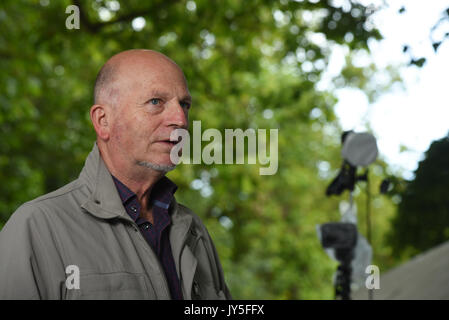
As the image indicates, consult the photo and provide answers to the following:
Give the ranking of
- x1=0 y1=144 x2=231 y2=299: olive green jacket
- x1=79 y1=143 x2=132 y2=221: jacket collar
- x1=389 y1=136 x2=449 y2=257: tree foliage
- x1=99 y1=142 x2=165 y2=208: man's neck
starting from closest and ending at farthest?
x1=0 y1=144 x2=231 y2=299: olive green jacket → x1=79 y1=143 x2=132 y2=221: jacket collar → x1=99 y1=142 x2=165 y2=208: man's neck → x1=389 y1=136 x2=449 y2=257: tree foliage

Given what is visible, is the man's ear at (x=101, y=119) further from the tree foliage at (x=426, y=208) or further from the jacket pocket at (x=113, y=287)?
the tree foliage at (x=426, y=208)

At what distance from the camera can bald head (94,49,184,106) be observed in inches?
58.2

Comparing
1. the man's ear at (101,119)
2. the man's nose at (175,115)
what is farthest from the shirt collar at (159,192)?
the man's nose at (175,115)

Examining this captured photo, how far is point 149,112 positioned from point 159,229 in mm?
328

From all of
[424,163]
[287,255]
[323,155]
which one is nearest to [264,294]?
[287,255]

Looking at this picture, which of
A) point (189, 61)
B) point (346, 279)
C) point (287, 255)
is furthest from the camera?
point (287, 255)

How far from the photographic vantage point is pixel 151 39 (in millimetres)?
6551

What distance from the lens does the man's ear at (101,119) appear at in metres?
1.53

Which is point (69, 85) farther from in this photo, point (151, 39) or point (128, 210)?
point (128, 210)

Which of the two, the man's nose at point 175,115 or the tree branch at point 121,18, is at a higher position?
the tree branch at point 121,18

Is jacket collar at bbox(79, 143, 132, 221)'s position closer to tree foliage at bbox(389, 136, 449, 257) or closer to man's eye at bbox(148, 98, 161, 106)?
man's eye at bbox(148, 98, 161, 106)

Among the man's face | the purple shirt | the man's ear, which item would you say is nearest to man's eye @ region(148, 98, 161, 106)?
the man's face
